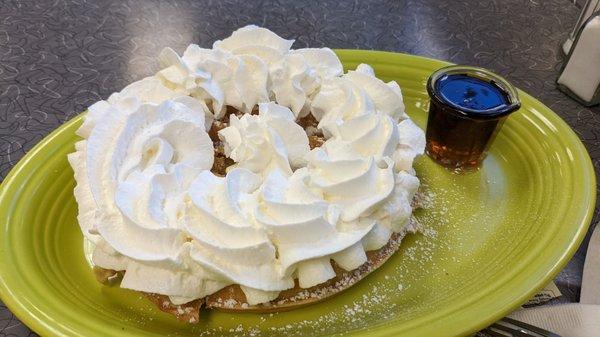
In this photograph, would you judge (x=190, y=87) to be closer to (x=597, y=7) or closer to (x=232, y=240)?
(x=232, y=240)

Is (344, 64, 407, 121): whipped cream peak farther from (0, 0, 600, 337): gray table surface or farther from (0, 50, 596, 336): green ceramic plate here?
(0, 0, 600, 337): gray table surface

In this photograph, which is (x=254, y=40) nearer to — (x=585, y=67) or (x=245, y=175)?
(x=245, y=175)

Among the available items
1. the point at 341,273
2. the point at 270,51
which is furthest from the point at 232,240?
the point at 270,51

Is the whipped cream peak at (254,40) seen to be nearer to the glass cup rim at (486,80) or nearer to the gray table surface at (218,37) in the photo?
the glass cup rim at (486,80)

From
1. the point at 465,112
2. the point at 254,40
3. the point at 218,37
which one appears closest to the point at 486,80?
the point at 465,112

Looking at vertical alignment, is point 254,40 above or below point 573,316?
above

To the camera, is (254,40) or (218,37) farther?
(218,37)

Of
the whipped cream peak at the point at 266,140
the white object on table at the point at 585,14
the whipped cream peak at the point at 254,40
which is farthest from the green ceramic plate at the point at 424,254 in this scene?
the white object on table at the point at 585,14
